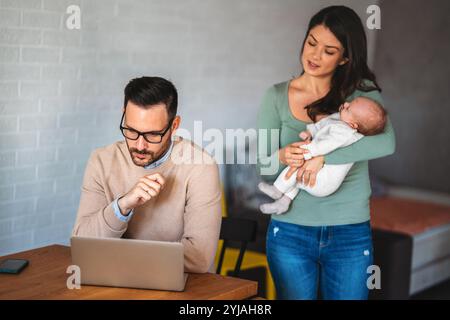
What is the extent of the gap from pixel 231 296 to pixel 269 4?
2.78 m

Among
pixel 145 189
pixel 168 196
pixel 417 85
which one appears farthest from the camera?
pixel 417 85

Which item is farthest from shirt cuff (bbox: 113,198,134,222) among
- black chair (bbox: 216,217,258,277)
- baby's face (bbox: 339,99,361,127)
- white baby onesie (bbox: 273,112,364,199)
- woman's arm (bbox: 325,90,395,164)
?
baby's face (bbox: 339,99,361,127)

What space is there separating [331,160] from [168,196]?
66 centimetres

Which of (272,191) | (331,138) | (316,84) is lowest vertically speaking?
(272,191)

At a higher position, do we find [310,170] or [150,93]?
[150,93]

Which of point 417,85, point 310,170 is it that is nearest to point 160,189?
point 310,170

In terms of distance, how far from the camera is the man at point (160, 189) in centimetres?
225

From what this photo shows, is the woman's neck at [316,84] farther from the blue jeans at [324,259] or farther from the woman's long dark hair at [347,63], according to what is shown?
the blue jeans at [324,259]

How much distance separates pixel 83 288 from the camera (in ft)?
6.53

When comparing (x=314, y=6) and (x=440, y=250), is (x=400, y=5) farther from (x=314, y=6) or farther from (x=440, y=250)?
(x=440, y=250)

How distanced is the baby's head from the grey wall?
114 inches

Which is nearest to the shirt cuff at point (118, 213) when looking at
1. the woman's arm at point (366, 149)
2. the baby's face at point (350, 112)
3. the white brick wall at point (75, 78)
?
the woman's arm at point (366, 149)

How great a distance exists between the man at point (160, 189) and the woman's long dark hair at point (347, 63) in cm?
58

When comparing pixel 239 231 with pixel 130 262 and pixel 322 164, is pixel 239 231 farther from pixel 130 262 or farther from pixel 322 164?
pixel 130 262
